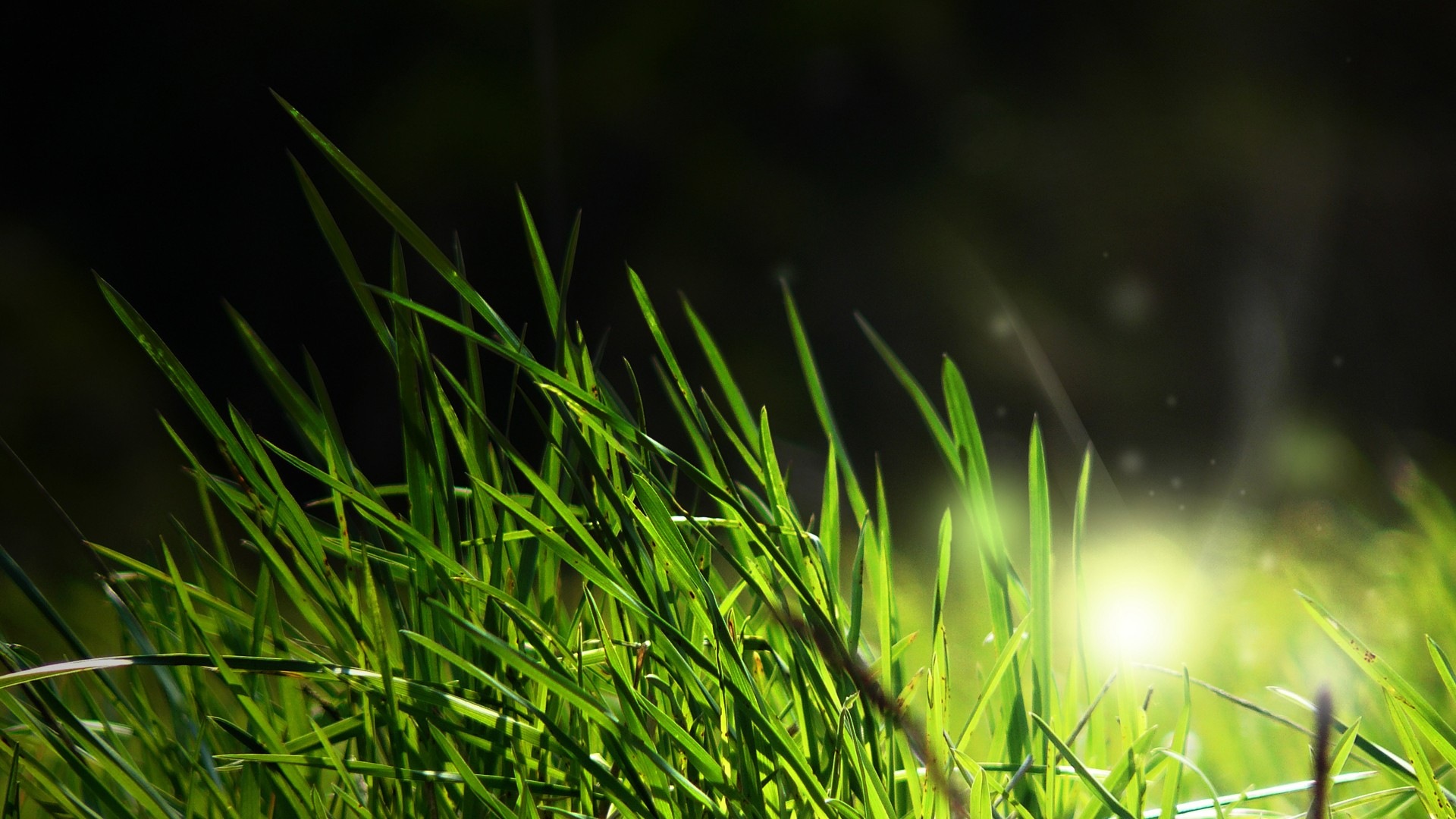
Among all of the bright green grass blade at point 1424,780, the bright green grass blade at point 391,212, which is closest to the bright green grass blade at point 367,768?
the bright green grass blade at point 391,212

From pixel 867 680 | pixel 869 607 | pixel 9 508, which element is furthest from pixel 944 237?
pixel 867 680

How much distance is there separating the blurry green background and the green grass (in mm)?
1118

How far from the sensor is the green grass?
0.84 feet

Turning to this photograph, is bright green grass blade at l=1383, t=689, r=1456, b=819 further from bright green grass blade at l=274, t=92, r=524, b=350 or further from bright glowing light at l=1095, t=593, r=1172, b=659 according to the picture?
bright green grass blade at l=274, t=92, r=524, b=350

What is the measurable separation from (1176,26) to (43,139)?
1876 mm

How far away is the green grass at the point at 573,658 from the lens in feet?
0.84

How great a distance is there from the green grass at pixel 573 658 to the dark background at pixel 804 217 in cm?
116

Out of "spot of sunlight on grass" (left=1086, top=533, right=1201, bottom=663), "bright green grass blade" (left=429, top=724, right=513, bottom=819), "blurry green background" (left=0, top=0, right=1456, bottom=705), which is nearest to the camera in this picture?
"bright green grass blade" (left=429, top=724, right=513, bottom=819)

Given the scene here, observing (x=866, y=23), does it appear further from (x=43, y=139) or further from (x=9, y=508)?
(x=9, y=508)

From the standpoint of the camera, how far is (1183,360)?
1620mm

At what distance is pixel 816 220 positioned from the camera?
180cm

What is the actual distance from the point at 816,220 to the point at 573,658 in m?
1.56

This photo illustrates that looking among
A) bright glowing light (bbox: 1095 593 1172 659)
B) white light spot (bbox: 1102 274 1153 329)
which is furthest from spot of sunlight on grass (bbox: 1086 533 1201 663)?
white light spot (bbox: 1102 274 1153 329)

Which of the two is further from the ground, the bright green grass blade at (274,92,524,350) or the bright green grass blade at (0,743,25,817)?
the bright green grass blade at (274,92,524,350)
